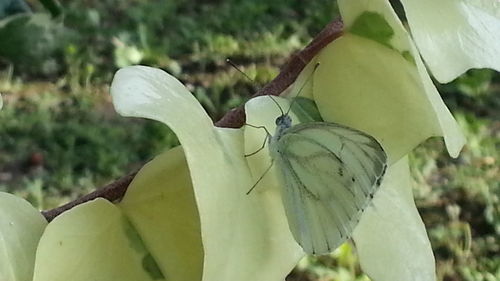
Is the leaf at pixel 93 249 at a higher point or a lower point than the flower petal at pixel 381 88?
lower

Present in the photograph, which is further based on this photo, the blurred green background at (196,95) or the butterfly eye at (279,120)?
the blurred green background at (196,95)

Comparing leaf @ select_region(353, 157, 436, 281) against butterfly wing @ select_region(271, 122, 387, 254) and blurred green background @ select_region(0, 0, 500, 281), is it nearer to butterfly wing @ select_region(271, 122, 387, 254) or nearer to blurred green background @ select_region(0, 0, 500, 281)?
butterfly wing @ select_region(271, 122, 387, 254)

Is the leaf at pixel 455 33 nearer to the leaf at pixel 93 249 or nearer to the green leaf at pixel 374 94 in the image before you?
the green leaf at pixel 374 94

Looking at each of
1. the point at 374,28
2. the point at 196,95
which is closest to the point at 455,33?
the point at 374,28

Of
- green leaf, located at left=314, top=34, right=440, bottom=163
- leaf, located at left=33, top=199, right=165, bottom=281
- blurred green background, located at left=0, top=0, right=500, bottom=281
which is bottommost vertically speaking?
blurred green background, located at left=0, top=0, right=500, bottom=281

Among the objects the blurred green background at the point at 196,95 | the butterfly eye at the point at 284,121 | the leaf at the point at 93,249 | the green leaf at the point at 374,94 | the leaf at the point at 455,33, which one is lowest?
the blurred green background at the point at 196,95

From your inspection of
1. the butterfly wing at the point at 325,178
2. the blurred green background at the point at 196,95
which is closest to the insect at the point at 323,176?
the butterfly wing at the point at 325,178

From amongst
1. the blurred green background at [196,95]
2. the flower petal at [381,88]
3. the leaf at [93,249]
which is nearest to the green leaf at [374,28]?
the flower petal at [381,88]

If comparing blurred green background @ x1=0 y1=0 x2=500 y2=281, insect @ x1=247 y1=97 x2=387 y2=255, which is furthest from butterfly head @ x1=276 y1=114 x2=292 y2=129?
blurred green background @ x1=0 y1=0 x2=500 y2=281
